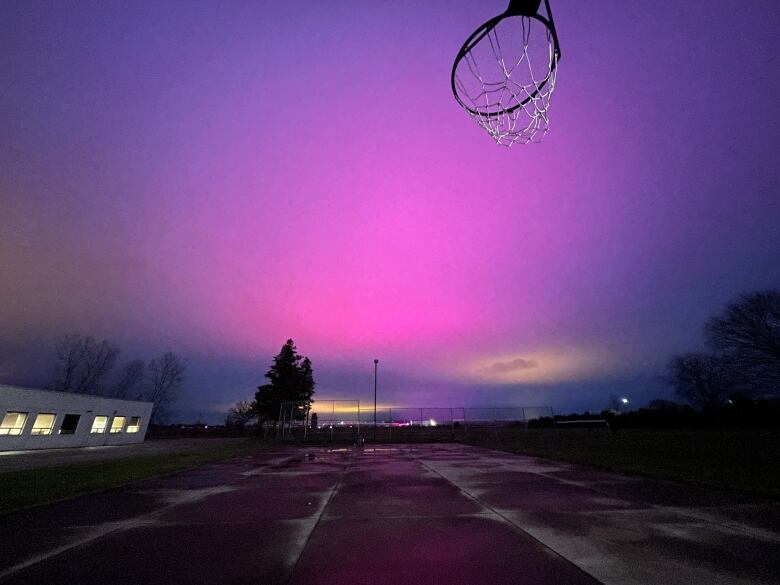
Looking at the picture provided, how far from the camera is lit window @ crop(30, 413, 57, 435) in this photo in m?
30.8

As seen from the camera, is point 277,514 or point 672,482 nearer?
point 277,514

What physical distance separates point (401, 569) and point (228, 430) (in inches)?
2642

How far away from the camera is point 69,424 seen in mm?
34188

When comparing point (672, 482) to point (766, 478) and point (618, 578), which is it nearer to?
point (766, 478)

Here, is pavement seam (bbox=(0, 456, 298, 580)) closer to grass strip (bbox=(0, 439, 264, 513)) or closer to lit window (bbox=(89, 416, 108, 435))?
grass strip (bbox=(0, 439, 264, 513))

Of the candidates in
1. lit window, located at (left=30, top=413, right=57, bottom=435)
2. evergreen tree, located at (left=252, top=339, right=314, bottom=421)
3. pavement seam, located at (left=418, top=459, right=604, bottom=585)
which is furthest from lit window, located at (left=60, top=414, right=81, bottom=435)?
pavement seam, located at (left=418, top=459, right=604, bottom=585)

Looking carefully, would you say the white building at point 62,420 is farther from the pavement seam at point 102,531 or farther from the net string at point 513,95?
the net string at point 513,95

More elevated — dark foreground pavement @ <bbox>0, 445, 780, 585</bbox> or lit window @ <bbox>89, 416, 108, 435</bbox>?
lit window @ <bbox>89, 416, 108, 435</bbox>

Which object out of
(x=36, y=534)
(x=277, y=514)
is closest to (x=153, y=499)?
(x=36, y=534)

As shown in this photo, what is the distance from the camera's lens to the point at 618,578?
4.10 meters

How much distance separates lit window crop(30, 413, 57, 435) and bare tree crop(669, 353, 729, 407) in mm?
85366

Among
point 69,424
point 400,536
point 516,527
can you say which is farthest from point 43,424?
point 516,527

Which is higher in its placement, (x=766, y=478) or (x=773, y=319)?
(x=773, y=319)

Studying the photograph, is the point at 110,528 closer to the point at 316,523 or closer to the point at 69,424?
the point at 316,523
